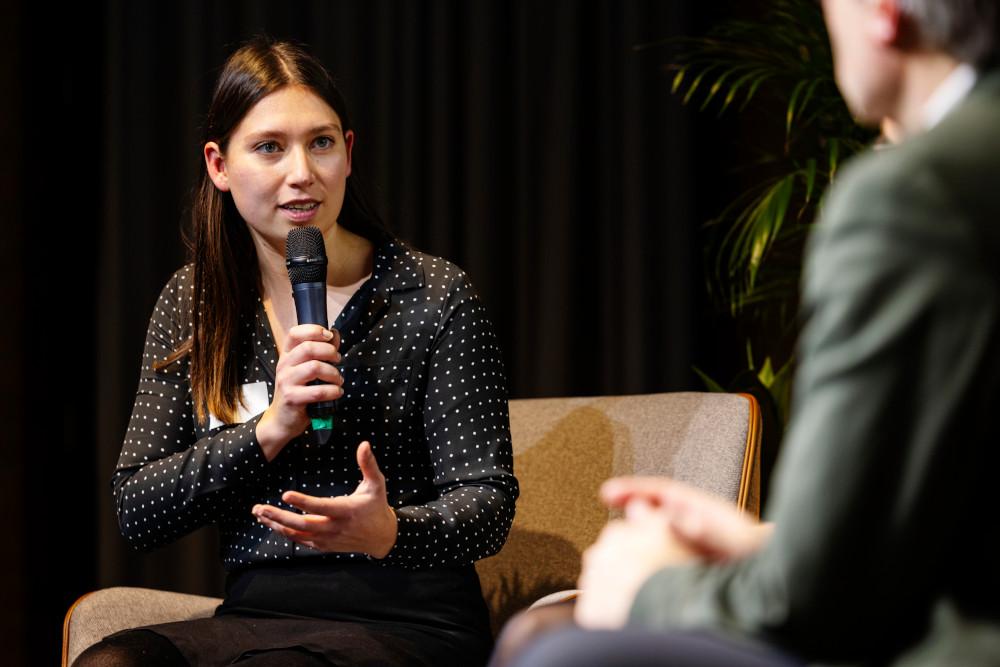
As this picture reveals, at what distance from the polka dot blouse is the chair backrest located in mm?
307

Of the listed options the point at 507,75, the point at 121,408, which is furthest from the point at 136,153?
the point at 507,75

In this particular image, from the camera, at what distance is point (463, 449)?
1671 millimetres

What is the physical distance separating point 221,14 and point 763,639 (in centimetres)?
267

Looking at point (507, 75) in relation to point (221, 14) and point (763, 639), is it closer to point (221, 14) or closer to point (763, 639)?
point (221, 14)

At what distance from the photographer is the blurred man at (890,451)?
1.89ft

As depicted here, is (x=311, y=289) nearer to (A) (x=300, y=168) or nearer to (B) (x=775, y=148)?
(A) (x=300, y=168)

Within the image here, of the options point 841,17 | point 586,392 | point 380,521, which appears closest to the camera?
point 841,17

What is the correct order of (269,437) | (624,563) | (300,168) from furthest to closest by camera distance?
1. (300,168)
2. (269,437)
3. (624,563)

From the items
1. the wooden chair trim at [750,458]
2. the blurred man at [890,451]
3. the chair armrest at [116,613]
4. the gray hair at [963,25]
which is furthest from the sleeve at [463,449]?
the gray hair at [963,25]

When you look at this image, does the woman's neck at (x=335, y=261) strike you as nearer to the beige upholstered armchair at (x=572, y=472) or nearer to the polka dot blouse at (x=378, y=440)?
the polka dot blouse at (x=378, y=440)

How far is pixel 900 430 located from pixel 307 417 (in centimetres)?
108

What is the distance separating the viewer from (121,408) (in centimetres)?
292

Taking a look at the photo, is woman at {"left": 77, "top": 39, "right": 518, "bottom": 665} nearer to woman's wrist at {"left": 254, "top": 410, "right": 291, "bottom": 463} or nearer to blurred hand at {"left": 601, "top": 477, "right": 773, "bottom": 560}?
woman's wrist at {"left": 254, "top": 410, "right": 291, "bottom": 463}

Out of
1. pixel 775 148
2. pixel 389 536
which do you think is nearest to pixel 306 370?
pixel 389 536
